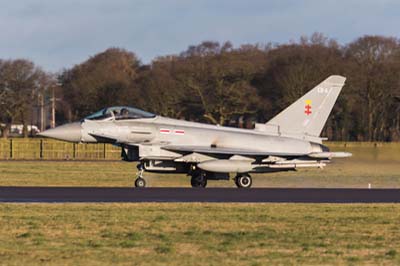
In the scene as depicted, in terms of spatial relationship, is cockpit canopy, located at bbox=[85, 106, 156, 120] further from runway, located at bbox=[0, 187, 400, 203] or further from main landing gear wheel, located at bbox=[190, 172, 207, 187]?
runway, located at bbox=[0, 187, 400, 203]

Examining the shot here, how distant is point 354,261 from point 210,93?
196ft

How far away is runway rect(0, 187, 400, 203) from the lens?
22781 millimetres

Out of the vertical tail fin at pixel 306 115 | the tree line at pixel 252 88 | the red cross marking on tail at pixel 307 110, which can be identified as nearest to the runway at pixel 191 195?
the vertical tail fin at pixel 306 115

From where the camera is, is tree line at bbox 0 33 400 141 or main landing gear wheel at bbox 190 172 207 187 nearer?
main landing gear wheel at bbox 190 172 207 187

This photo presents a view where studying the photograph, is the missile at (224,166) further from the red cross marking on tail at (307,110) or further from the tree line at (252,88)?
the tree line at (252,88)

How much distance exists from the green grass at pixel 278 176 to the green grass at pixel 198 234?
42.1ft

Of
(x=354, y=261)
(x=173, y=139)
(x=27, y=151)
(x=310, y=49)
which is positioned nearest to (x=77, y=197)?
(x=173, y=139)

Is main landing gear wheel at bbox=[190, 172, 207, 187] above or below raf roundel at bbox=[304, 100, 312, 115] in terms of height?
below

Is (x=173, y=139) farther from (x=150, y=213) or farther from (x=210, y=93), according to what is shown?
(x=210, y=93)

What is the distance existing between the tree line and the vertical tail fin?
119 feet

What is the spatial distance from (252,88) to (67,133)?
4730 cm

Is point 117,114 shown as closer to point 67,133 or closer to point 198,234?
point 67,133

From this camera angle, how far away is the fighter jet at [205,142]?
97.6ft

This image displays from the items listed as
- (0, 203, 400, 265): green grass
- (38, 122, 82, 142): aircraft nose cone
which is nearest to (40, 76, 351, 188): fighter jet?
(38, 122, 82, 142): aircraft nose cone
